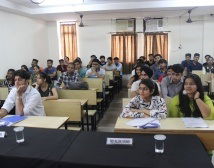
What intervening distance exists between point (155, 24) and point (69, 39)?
335cm

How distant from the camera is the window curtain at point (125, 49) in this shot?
883cm

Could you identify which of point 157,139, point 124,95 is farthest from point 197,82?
point 124,95

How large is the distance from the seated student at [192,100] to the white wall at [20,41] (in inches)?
201

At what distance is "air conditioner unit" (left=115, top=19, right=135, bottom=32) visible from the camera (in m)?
8.69

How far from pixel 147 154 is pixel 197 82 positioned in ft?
4.28

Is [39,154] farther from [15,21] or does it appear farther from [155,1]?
[15,21]

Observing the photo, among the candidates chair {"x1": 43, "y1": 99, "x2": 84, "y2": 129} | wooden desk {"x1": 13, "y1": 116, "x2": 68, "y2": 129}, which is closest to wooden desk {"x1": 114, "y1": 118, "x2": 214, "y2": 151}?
wooden desk {"x1": 13, "y1": 116, "x2": 68, "y2": 129}

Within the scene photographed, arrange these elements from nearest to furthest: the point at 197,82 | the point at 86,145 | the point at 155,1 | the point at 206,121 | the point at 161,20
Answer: the point at 86,145
the point at 206,121
the point at 197,82
the point at 155,1
the point at 161,20

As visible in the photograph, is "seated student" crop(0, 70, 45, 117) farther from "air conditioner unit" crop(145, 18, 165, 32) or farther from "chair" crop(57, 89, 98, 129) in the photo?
"air conditioner unit" crop(145, 18, 165, 32)

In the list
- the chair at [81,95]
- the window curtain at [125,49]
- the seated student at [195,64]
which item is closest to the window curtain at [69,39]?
the window curtain at [125,49]

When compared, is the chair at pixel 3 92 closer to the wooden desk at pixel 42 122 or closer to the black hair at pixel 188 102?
the wooden desk at pixel 42 122

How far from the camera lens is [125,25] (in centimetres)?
873

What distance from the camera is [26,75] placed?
2.89 m

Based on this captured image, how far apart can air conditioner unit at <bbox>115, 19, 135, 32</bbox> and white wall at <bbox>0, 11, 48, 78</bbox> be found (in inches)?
112
